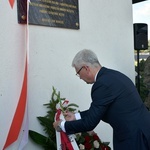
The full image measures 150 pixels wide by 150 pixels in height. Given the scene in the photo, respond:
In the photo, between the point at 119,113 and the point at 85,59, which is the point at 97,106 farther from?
the point at 85,59

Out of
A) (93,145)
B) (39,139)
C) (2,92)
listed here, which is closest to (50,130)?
(39,139)

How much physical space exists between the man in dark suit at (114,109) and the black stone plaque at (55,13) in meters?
0.95

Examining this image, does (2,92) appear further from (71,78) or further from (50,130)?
(71,78)

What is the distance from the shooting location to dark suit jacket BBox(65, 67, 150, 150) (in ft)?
7.26

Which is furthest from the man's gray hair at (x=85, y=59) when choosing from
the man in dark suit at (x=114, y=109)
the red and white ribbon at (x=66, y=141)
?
the red and white ribbon at (x=66, y=141)

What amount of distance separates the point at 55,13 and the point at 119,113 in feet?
4.84

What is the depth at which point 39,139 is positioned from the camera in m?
2.96

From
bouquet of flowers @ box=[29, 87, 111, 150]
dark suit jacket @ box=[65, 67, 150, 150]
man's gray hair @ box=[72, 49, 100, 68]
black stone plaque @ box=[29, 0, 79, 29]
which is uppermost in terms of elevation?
black stone plaque @ box=[29, 0, 79, 29]

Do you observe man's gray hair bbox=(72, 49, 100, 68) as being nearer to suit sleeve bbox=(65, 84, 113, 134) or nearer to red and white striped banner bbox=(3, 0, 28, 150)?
suit sleeve bbox=(65, 84, 113, 134)

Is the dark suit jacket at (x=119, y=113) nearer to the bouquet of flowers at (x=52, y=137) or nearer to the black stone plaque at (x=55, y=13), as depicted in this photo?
the bouquet of flowers at (x=52, y=137)

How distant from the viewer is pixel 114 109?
89.0 inches

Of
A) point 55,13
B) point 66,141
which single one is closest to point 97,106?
point 66,141

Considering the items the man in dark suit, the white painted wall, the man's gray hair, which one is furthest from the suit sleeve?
the white painted wall

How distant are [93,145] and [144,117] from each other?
0.82 meters
